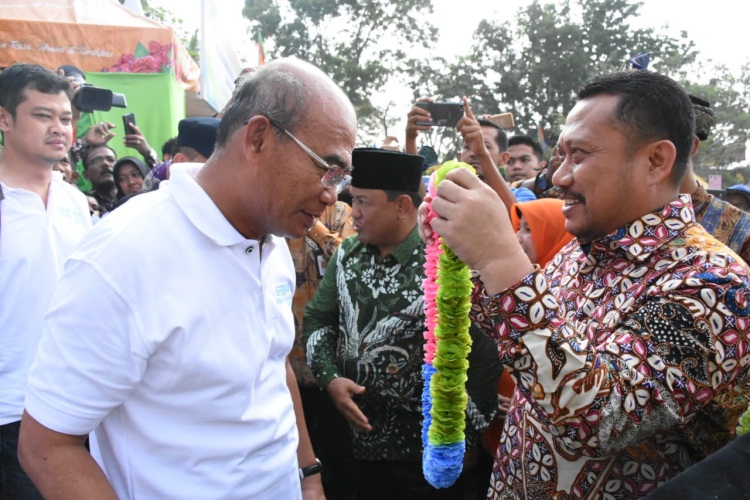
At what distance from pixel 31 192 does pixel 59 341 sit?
75.5 inches

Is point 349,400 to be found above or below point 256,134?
below

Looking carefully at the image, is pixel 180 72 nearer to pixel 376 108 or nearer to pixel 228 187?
pixel 228 187

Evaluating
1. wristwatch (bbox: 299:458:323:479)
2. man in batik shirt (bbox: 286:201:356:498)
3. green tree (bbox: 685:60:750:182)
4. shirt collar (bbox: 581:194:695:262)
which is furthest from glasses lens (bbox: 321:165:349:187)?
green tree (bbox: 685:60:750:182)

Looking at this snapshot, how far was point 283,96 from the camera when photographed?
5.24 feet

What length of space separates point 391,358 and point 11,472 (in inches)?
74.4

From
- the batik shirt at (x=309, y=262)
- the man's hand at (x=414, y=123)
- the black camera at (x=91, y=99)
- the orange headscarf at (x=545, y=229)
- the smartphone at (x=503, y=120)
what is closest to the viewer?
the orange headscarf at (x=545, y=229)

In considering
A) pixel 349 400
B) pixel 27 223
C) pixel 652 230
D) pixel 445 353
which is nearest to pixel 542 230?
pixel 652 230

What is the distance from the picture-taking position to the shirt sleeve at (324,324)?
303 cm

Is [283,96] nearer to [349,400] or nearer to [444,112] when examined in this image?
[349,400]

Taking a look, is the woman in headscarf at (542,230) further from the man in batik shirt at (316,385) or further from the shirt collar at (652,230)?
the man in batik shirt at (316,385)

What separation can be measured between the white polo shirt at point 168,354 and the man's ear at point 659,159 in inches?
48.2

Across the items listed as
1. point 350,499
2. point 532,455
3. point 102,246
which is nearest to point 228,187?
point 102,246

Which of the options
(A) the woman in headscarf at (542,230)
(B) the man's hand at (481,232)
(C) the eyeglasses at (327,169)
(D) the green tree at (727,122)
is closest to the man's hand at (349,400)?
(A) the woman in headscarf at (542,230)

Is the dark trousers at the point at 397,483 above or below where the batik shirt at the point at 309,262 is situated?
below
